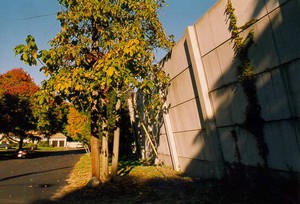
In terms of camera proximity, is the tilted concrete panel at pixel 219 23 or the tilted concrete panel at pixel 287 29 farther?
the tilted concrete panel at pixel 219 23

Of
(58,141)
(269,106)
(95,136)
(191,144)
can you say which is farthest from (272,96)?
(58,141)

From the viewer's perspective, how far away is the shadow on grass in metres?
6.09

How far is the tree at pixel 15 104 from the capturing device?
104ft

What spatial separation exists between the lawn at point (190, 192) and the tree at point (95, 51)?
1.45 m

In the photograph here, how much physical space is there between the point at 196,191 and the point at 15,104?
30168mm

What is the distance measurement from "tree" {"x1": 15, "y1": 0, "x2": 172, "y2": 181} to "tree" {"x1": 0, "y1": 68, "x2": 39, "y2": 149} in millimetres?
24510

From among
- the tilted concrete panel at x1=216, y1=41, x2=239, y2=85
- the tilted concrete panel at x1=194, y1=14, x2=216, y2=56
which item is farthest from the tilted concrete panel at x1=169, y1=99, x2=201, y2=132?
the tilted concrete panel at x1=216, y1=41, x2=239, y2=85

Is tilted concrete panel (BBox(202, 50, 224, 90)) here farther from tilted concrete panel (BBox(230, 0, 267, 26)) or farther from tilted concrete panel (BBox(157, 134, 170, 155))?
tilted concrete panel (BBox(157, 134, 170, 155))

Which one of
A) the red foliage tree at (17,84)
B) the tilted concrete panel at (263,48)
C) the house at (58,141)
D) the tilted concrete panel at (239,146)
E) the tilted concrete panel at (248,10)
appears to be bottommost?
the tilted concrete panel at (239,146)

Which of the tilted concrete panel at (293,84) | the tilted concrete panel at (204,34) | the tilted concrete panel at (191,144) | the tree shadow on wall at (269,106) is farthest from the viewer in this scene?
the tilted concrete panel at (191,144)

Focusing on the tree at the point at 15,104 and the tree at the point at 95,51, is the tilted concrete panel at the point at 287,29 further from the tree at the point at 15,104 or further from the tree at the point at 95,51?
the tree at the point at 15,104

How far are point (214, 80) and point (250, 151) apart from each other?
2.44m

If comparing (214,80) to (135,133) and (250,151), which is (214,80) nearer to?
(250,151)

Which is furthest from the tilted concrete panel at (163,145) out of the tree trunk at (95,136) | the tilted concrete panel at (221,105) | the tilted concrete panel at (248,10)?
the tilted concrete panel at (248,10)
